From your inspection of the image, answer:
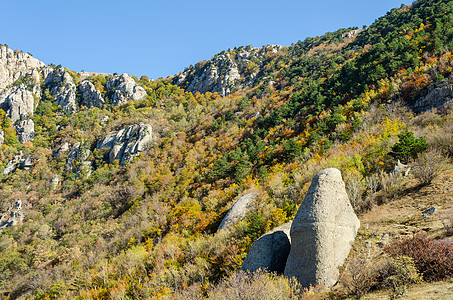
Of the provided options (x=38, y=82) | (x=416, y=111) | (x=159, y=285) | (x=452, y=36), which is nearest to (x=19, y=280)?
(x=159, y=285)

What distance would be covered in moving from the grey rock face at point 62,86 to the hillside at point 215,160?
681 mm

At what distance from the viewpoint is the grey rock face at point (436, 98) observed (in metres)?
16.5

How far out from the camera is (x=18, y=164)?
66562mm

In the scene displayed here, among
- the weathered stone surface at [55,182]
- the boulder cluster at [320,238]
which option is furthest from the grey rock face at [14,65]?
the boulder cluster at [320,238]

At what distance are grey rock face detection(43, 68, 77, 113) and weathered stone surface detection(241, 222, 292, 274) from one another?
96.8 meters

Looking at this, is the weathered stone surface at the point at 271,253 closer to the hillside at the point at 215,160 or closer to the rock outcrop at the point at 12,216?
the hillside at the point at 215,160

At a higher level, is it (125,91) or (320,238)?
(125,91)

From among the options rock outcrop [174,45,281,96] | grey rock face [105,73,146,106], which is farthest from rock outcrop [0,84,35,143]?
rock outcrop [174,45,281,96]

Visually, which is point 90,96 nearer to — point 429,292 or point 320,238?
point 320,238

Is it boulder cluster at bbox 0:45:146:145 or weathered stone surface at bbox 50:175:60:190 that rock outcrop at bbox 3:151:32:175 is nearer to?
boulder cluster at bbox 0:45:146:145

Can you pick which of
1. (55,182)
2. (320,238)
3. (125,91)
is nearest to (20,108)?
(125,91)

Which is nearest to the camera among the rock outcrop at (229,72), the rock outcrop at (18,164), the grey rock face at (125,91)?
the rock outcrop at (18,164)

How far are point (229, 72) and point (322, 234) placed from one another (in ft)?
275

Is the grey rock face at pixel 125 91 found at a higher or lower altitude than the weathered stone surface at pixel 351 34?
higher
